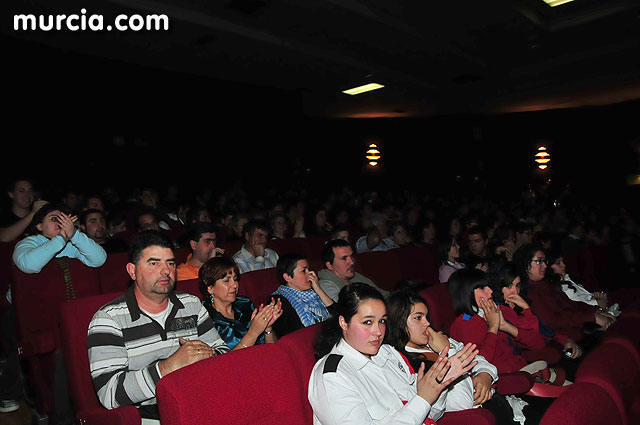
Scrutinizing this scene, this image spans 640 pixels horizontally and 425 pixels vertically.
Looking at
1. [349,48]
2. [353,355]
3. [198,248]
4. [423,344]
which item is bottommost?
[423,344]

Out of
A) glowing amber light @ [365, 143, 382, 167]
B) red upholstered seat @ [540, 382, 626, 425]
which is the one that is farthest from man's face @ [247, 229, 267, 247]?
glowing amber light @ [365, 143, 382, 167]

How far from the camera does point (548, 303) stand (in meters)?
3.64

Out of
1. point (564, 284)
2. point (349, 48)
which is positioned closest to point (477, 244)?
point (564, 284)

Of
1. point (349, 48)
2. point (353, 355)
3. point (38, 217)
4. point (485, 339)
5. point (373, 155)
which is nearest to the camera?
Answer: point (353, 355)

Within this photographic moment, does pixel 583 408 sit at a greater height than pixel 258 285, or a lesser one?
lesser

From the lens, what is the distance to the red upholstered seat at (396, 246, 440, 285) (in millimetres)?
4535

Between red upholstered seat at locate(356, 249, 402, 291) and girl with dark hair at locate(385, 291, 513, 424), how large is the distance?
192 centimetres

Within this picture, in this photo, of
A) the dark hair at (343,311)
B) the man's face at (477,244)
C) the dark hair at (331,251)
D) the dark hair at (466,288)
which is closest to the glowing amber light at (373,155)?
the man's face at (477,244)

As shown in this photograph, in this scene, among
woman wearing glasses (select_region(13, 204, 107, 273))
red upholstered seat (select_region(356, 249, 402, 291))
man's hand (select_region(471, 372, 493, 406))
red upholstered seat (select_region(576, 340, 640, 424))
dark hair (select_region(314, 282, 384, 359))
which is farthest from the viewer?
red upholstered seat (select_region(356, 249, 402, 291))

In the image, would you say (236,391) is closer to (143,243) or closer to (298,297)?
(143,243)

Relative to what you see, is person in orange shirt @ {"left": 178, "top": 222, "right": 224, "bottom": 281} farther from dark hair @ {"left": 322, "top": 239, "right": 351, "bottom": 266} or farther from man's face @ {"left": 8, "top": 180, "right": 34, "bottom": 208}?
man's face @ {"left": 8, "top": 180, "right": 34, "bottom": 208}

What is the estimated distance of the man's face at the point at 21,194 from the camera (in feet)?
12.6

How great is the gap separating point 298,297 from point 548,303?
77.4 inches

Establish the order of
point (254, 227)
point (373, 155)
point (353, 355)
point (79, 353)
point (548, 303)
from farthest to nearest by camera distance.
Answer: point (373, 155) → point (254, 227) → point (548, 303) → point (79, 353) → point (353, 355)
